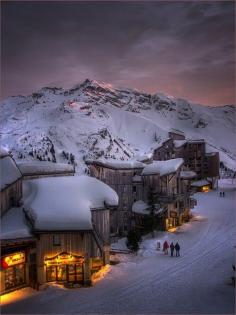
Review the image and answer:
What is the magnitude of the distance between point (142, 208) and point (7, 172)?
21.7 meters

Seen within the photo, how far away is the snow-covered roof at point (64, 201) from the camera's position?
26.7 meters

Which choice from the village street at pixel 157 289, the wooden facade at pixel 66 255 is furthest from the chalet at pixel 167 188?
the wooden facade at pixel 66 255

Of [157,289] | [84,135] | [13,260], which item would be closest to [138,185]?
[157,289]

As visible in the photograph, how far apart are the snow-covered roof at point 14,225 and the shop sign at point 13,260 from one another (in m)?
1.58

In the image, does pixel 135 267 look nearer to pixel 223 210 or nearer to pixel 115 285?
pixel 115 285

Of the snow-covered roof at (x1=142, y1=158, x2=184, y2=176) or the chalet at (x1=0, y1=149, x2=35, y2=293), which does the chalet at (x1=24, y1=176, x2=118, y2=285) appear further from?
the snow-covered roof at (x1=142, y1=158, x2=184, y2=176)

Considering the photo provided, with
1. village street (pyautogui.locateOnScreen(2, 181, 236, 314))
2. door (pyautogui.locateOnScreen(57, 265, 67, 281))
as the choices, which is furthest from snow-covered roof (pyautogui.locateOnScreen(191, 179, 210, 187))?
door (pyautogui.locateOnScreen(57, 265, 67, 281))

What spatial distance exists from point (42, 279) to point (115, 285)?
217 inches

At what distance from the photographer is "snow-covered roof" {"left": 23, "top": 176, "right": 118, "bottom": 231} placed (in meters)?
26.7

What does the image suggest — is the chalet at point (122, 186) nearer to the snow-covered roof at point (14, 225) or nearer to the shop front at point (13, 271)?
the snow-covered roof at point (14, 225)

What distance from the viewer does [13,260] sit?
84.6 feet

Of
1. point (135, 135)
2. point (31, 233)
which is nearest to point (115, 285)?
point (31, 233)

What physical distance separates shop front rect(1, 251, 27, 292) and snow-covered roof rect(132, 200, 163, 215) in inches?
829

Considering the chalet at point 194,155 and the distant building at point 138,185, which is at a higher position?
the chalet at point 194,155
